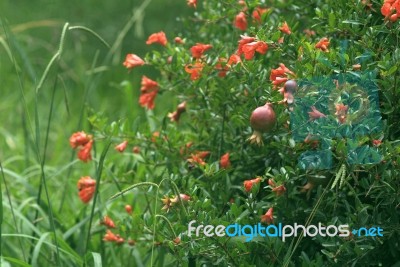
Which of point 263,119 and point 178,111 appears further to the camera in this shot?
point 178,111

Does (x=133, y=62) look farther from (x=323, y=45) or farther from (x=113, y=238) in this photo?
(x=323, y=45)

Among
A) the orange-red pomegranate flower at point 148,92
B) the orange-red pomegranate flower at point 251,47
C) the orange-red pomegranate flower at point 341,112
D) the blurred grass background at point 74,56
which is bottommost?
the blurred grass background at point 74,56

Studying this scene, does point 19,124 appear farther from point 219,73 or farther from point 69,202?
point 219,73

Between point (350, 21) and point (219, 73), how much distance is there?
1.37 feet

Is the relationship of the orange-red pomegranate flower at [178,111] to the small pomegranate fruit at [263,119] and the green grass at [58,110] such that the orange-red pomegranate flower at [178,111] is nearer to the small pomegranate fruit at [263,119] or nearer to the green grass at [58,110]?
the green grass at [58,110]

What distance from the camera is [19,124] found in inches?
158

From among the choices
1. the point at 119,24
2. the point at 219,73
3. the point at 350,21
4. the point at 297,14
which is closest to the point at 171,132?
the point at 219,73

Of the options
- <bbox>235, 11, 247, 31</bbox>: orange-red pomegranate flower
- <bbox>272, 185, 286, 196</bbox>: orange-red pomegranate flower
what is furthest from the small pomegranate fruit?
<bbox>235, 11, 247, 31</bbox>: orange-red pomegranate flower

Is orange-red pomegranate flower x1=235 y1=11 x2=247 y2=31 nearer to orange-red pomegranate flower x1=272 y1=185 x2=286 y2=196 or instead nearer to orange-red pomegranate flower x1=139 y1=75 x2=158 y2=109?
orange-red pomegranate flower x1=139 y1=75 x2=158 y2=109

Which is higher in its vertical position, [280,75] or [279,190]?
[280,75]

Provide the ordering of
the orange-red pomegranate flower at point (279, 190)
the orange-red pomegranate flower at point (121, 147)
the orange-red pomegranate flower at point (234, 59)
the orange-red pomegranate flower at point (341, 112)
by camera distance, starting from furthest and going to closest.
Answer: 1. the orange-red pomegranate flower at point (121, 147)
2. the orange-red pomegranate flower at point (234, 59)
3. the orange-red pomegranate flower at point (279, 190)
4. the orange-red pomegranate flower at point (341, 112)

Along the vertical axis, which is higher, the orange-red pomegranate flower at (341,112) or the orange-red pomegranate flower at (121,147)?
the orange-red pomegranate flower at (341,112)

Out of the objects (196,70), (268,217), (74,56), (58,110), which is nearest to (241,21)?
(196,70)

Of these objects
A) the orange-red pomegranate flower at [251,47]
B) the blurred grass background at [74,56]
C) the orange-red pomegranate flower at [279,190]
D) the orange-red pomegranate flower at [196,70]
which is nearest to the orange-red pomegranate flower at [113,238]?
the orange-red pomegranate flower at [196,70]
